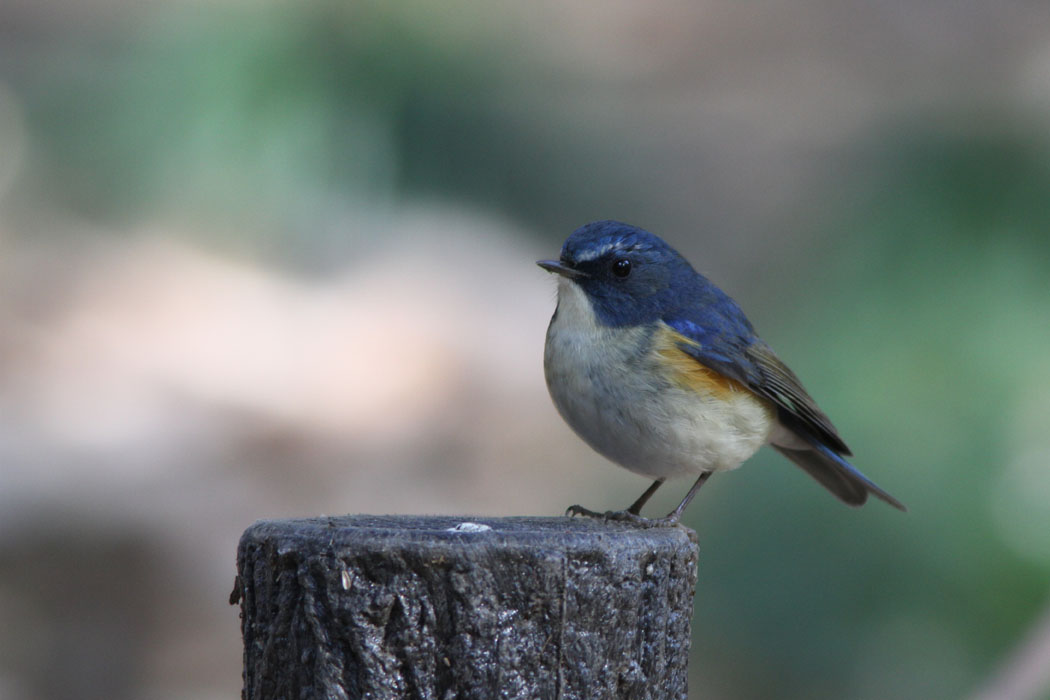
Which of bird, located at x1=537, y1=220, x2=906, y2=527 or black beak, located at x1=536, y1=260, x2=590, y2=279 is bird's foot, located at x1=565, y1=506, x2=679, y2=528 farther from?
black beak, located at x1=536, y1=260, x2=590, y2=279

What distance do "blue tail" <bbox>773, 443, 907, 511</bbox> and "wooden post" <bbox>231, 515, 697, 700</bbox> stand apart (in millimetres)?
2180

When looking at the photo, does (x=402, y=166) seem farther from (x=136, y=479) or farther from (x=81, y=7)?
(x=136, y=479)

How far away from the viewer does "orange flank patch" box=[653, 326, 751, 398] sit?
3.74 metres

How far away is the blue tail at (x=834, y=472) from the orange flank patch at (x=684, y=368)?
2.19 ft

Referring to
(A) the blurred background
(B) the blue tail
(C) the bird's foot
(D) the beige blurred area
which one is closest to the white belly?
(C) the bird's foot

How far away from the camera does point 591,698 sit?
228 centimetres

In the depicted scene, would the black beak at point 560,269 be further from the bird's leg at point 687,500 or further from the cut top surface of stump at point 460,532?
the cut top surface of stump at point 460,532

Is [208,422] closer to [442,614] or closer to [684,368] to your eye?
[684,368]

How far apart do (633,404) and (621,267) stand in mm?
492

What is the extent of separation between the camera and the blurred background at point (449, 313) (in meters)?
5.66

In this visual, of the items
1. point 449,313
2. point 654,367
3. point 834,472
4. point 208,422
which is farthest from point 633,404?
point 449,313

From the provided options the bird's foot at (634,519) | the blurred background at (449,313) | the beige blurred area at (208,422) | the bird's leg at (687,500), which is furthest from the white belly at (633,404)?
the beige blurred area at (208,422)

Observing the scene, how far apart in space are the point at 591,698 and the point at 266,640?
0.61 meters

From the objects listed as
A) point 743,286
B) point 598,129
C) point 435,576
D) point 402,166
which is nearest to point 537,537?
point 435,576
